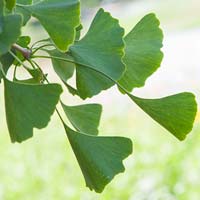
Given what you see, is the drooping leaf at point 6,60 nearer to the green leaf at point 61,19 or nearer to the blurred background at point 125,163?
the green leaf at point 61,19

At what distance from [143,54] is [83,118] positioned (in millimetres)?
69

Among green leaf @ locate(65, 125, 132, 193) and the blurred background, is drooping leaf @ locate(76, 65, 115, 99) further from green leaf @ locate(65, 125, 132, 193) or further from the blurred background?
the blurred background

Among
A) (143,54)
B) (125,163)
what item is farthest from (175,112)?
(125,163)

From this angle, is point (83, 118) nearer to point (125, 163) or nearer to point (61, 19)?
point (61, 19)

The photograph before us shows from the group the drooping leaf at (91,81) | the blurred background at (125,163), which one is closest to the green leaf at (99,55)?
the drooping leaf at (91,81)

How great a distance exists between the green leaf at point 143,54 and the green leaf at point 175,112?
3 centimetres

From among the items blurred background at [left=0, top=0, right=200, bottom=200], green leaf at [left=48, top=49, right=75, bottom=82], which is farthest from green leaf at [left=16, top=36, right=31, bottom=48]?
blurred background at [left=0, top=0, right=200, bottom=200]

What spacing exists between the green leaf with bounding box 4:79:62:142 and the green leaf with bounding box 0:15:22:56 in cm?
4

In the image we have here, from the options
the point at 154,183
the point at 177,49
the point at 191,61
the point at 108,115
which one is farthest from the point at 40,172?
the point at 177,49

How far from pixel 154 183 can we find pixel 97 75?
158 cm

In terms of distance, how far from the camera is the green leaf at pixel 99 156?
0.45 metres

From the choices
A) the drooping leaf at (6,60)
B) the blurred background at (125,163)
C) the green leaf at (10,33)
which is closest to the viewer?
the green leaf at (10,33)

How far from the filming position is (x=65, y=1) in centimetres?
43

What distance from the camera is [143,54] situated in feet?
1.64
